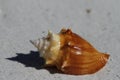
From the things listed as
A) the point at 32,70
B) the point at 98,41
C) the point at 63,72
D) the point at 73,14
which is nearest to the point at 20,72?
the point at 32,70

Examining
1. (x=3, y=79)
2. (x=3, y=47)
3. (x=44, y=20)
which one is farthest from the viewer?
(x=44, y=20)

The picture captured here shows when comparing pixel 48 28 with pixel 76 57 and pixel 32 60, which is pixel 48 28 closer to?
pixel 32 60

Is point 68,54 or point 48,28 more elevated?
point 48,28

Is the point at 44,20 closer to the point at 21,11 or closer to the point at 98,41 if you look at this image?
the point at 21,11

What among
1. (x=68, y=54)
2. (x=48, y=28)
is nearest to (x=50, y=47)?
(x=68, y=54)
